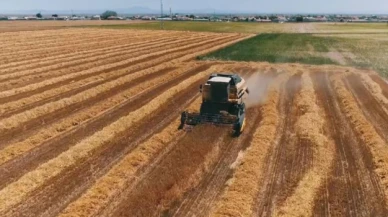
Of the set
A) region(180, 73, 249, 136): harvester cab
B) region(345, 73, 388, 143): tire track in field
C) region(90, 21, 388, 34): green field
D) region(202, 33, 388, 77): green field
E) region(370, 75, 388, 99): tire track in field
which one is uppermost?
region(180, 73, 249, 136): harvester cab

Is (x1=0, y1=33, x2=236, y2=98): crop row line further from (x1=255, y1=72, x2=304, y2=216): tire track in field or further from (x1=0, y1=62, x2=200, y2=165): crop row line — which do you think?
(x1=255, y1=72, x2=304, y2=216): tire track in field

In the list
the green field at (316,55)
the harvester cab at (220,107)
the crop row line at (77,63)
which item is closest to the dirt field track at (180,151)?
the harvester cab at (220,107)

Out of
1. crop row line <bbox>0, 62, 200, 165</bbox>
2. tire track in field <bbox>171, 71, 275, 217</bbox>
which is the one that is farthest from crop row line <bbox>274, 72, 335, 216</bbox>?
crop row line <bbox>0, 62, 200, 165</bbox>

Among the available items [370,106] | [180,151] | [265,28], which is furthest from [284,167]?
[265,28]

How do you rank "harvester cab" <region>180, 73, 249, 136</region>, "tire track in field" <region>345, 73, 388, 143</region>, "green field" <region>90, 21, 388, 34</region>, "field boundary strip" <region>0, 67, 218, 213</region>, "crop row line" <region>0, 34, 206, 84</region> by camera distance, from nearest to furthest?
1. "field boundary strip" <region>0, 67, 218, 213</region>
2. "harvester cab" <region>180, 73, 249, 136</region>
3. "tire track in field" <region>345, 73, 388, 143</region>
4. "crop row line" <region>0, 34, 206, 84</region>
5. "green field" <region>90, 21, 388, 34</region>

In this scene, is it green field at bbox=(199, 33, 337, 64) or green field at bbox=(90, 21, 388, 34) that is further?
green field at bbox=(90, 21, 388, 34)
